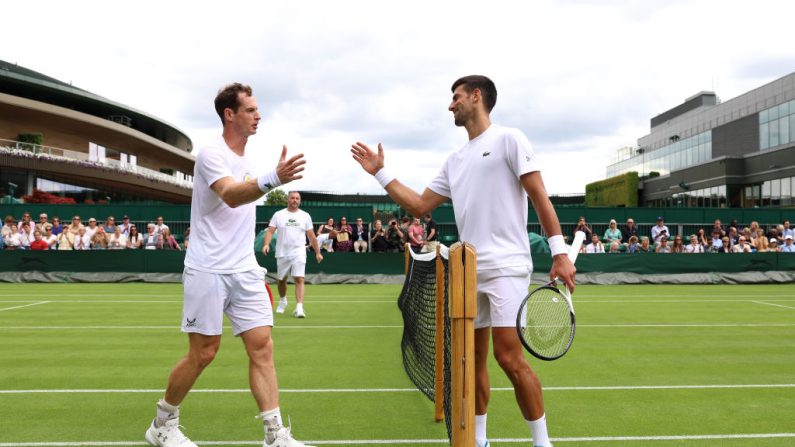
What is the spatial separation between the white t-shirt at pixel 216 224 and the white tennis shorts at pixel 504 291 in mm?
1485

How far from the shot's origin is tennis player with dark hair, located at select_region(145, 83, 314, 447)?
3898 mm

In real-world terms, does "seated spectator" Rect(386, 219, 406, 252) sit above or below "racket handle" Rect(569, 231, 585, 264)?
below

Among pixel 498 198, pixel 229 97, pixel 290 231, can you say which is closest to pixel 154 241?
pixel 290 231

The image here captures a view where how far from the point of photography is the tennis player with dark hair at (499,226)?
11.7ft

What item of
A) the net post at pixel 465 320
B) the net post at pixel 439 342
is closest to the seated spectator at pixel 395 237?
the net post at pixel 439 342

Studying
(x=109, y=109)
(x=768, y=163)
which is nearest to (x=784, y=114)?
(x=768, y=163)

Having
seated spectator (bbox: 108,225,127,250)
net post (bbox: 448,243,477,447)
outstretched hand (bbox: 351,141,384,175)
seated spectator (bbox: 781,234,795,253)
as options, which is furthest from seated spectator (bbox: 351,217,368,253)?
net post (bbox: 448,243,477,447)

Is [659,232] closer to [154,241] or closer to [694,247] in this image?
[694,247]

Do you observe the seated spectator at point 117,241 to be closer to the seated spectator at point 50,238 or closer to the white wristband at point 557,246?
the seated spectator at point 50,238

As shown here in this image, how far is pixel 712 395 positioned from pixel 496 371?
201cm

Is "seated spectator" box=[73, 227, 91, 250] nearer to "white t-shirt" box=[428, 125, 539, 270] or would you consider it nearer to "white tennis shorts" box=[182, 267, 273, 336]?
"white tennis shorts" box=[182, 267, 273, 336]

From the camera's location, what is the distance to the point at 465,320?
3.28 metres

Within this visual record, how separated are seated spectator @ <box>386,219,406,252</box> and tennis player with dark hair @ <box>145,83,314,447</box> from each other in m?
14.7

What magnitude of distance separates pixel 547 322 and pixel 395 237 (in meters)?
15.2
